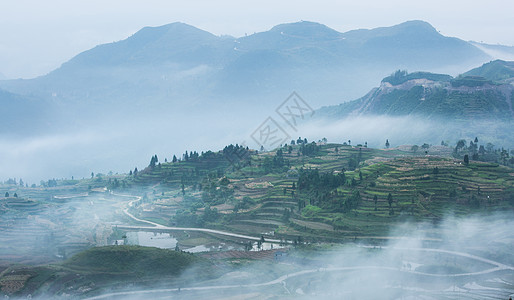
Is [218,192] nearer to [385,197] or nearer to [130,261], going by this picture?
[385,197]

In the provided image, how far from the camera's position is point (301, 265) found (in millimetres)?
83188

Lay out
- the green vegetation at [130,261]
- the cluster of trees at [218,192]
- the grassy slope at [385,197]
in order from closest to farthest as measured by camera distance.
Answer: the green vegetation at [130,261], the grassy slope at [385,197], the cluster of trees at [218,192]

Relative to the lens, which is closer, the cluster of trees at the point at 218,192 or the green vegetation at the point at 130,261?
the green vegetation at the point at 130,261

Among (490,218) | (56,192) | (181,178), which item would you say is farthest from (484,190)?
(56,192)

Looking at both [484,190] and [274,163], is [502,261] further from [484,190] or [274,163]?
[274,163]

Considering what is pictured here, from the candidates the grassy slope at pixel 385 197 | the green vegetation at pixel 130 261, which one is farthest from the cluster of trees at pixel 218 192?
the green vegetation at pixel 130 261

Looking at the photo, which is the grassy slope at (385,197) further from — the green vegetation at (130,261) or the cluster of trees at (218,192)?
the green vegetation at (130,261)

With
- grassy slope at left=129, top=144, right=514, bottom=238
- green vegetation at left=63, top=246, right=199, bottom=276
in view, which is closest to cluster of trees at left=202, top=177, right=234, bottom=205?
grassy slope at left=129, top=144, right=514, bottom=238

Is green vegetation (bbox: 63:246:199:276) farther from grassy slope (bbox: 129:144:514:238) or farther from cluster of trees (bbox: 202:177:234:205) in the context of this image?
cluster of trees (bbox: 202:177:234:205)

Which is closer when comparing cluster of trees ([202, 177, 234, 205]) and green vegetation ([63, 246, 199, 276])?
green vegetation ([63, 246, 199, 276])

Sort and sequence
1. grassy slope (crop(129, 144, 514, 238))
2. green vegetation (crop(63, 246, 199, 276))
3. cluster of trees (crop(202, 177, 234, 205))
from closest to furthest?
green vegetation (crop(63, 246, 199, 276)) → grassy slope (crop(129, 144, 514, 238)) → cluster of trees (crop(202, 177, 234, 205))

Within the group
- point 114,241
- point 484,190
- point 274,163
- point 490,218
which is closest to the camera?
point 490,218

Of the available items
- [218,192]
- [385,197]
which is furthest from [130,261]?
[218,192]

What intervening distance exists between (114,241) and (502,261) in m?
59.8
